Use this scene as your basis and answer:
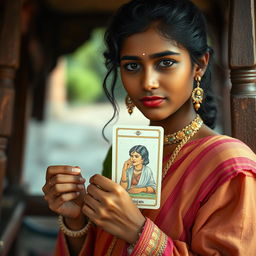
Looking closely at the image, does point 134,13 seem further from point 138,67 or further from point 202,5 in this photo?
point 202,5

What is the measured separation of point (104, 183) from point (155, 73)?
386 millimetres

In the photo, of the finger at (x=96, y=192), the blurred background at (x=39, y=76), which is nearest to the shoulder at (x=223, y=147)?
the finger at (x=96, y=192)

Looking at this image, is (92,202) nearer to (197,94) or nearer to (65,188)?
(65,188)

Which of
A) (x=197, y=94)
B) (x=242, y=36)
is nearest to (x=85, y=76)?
(x=242, y=36)

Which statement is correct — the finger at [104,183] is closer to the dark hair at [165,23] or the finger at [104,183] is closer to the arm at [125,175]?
the arm at [125,175]

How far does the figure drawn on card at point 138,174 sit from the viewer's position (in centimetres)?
134

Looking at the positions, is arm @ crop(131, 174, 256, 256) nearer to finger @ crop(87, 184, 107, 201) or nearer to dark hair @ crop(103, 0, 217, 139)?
finger @ crop(87, 184, 107, 201)

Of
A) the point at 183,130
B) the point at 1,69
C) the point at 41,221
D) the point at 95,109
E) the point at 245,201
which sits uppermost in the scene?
the point at 95,109

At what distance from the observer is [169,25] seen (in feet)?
4.73

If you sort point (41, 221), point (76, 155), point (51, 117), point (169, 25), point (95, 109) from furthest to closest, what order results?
1. point (95, 109)
2. point (51, 117)
3. point (76, 155)
4. point (41, 221)
5. point (169, 25)

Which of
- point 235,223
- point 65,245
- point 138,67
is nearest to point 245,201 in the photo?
point 235,223

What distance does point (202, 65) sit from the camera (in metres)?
1.54

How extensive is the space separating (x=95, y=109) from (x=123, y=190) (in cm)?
1522

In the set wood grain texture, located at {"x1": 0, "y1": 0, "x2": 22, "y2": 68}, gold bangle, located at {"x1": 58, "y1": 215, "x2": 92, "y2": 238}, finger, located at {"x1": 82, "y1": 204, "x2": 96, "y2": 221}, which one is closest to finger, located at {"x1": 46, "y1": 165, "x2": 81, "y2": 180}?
finger, located at {"x1": 82, "y1": 204, "x2": 96, "y2": 221}
